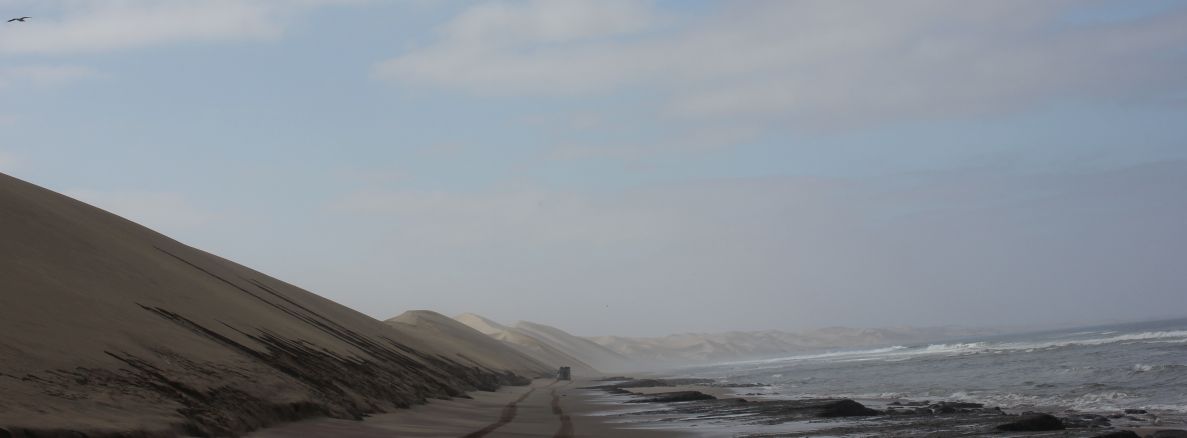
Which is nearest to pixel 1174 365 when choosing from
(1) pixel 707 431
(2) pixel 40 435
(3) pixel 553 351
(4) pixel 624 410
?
(4) pixel 624 410

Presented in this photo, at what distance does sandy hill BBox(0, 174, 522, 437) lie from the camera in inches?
506

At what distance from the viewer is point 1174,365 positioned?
34.5 m

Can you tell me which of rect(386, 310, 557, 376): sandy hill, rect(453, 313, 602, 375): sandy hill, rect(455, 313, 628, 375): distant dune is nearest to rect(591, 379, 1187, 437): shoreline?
rect(386, 310, 557, 376): sandy hill

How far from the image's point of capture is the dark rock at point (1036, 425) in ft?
55.5

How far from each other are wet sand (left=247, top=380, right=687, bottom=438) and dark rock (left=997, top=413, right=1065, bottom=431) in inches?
229

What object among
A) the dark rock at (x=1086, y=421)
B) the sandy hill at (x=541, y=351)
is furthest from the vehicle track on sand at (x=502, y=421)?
the sandy hill at (x=541, y=351)

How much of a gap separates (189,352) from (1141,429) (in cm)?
1652

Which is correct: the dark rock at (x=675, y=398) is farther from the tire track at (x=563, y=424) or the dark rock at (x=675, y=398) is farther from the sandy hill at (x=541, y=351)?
the sandy hill at (x=541, y=351)

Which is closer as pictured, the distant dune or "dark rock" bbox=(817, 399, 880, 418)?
"dark rock" bbox=(817, 399, 880, 418)

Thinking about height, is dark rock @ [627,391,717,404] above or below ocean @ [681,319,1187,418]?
below

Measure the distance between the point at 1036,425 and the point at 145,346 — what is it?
15.2m

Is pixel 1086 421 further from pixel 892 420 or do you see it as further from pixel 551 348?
pixel 551 348

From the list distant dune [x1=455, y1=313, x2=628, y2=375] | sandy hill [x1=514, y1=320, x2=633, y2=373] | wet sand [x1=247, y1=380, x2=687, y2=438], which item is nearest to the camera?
wet sand [x1=247, y1=380, x2=687, y2=438]

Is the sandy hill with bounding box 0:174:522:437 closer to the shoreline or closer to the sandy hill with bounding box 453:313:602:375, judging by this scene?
the shoreline
